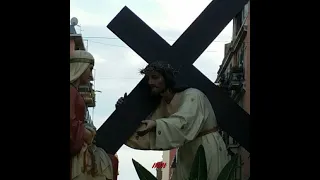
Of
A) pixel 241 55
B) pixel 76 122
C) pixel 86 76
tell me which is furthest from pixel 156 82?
pixel 241 55

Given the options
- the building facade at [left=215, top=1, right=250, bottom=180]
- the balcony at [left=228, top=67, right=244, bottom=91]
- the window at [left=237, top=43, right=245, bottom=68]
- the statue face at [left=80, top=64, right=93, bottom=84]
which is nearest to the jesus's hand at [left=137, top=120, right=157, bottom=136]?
the statue face at [left=80, top=64, right=93, bottom=84]

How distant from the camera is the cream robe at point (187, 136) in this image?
533cm

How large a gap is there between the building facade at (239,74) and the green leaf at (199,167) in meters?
0.42

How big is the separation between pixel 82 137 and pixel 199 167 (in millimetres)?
751

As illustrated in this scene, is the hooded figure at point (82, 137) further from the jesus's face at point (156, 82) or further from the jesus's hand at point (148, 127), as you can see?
the jesus's face at point (156, 82)

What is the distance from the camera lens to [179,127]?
5.36 meters

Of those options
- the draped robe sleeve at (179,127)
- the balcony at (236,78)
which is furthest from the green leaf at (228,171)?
the balcony at (236,78)

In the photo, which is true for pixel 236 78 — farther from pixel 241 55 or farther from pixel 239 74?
pixel 241 55
